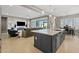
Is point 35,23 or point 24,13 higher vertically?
point 24,13

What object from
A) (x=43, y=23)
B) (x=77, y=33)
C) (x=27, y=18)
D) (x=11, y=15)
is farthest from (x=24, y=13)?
(x=77, y=33)

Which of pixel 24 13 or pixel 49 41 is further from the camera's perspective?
pixel 24 13

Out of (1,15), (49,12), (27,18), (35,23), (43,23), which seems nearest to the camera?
(1,15)

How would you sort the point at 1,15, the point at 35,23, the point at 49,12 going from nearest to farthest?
the point at 1,15 < the point at 35,23 < the point at 49,12

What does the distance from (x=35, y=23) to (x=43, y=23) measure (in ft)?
1.34

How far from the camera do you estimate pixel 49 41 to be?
301 cm

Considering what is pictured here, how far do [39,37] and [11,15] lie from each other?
1.39m

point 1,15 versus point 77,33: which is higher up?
point 1,15

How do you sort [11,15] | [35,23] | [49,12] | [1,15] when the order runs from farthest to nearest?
[49,12] < [35,23] < [11,15] < [1,15]
